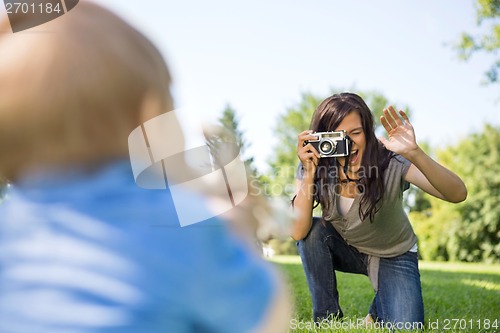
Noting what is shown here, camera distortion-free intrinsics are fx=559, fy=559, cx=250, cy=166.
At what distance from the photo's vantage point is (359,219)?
2691 millimetres

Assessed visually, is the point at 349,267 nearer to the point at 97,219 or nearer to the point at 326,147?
the point at 326,147

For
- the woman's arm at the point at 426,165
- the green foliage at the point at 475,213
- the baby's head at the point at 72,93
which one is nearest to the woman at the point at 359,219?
the woman's arm at the point at 426,165

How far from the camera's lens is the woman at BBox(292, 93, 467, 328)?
267cm

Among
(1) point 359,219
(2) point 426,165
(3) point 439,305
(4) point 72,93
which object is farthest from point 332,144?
(4) point 72,93

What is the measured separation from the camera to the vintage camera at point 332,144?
270cm

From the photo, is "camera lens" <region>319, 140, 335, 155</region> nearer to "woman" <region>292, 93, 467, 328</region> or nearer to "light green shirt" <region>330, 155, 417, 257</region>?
"woman" <region>292, 93, 467, 328</region>

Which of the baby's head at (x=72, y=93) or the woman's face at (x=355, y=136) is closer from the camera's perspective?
the baby's head at (x=72, y=93)

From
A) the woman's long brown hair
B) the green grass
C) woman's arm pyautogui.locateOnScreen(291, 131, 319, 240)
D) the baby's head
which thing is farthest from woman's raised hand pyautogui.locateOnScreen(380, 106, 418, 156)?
the baby's head

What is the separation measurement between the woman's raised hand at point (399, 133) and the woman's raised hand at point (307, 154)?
34 centimetres

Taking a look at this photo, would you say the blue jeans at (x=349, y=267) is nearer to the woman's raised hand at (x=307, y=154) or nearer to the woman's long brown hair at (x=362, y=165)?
the woman's long brown hair at (x=362, y=165)

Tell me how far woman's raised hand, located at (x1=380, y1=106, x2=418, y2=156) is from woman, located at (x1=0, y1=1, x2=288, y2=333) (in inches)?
81.1

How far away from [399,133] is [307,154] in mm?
457

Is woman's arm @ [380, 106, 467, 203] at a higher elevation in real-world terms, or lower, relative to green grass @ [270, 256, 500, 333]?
higher

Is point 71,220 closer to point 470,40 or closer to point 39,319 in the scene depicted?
point 39,319
